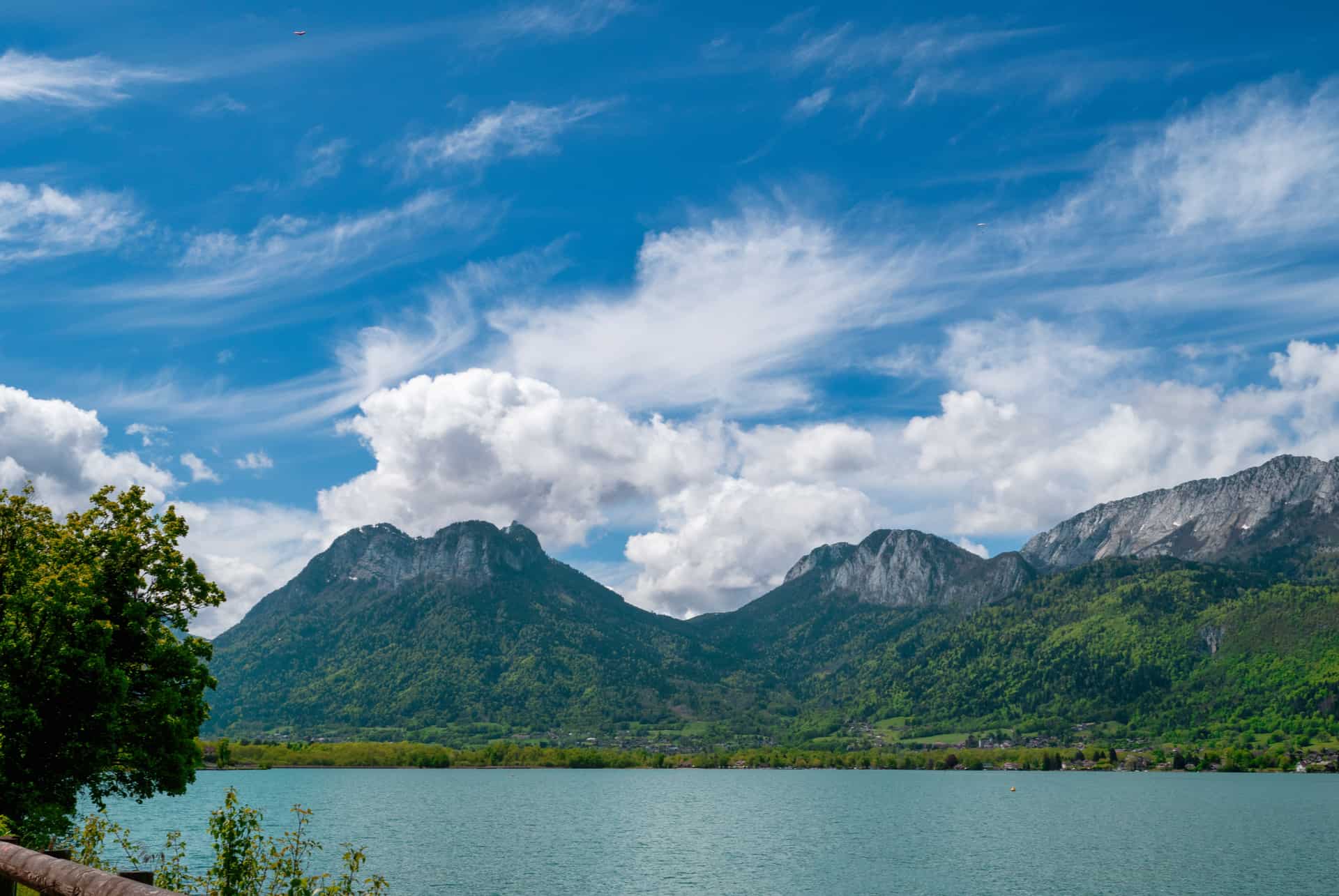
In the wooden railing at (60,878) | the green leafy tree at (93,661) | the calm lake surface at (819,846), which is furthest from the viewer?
the calm lake surface at (819,846)

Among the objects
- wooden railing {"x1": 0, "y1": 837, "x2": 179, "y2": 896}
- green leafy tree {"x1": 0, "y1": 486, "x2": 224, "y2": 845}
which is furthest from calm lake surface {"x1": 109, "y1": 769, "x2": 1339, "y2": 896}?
wooden railing {"x1": 0, "y1": 837, "x2": 179, "y2": 896}

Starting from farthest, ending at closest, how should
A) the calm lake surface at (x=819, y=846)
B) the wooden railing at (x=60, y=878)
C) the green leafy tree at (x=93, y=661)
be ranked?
the calm lake surface at (x=819, y=846) → the green leafy tree at (x=93, y=661) → the wooden railing at (x=60, y=878)

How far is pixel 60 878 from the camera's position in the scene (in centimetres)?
1034

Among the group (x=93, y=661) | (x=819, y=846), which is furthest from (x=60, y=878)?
(x=819, y=846)

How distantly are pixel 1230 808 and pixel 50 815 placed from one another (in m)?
195

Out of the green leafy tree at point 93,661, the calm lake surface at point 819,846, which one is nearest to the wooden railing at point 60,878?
the green leafy tree at point 93,661

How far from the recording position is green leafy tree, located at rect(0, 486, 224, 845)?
36438mm

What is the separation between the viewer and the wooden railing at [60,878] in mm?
9406

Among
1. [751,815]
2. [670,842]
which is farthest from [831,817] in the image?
[670,842]

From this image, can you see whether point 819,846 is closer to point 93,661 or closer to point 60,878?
point 93,661

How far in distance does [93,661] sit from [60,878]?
1186 inches

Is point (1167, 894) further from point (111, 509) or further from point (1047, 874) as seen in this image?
point (111, 509)

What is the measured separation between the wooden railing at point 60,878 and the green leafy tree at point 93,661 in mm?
26263

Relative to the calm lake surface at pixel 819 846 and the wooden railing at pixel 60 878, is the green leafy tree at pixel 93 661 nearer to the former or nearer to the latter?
the wooden railing at pixel 60 878
